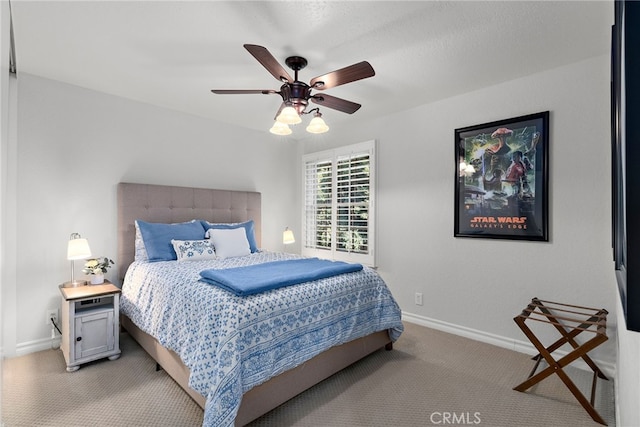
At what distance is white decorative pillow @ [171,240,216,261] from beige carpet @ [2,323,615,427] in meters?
0.93

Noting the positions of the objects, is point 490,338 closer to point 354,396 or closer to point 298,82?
point 354,396

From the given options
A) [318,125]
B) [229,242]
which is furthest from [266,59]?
[229,242]

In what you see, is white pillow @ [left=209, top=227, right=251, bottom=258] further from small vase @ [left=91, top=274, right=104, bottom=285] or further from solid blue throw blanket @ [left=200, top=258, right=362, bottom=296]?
small vase @ [left=91, top=274, right=104, bottom=285]

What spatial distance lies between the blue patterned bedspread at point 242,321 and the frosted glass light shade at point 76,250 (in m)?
0.46

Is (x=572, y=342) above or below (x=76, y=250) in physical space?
below

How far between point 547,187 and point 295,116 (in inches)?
87.4

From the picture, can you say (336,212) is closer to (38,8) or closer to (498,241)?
(498,241)

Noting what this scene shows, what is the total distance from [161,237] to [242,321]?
1853 millimetres

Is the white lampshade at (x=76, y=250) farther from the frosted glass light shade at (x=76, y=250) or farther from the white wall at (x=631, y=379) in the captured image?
the white wall at (x=631, y=379)

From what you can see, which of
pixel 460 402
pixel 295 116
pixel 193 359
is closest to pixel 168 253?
pixel 193 359

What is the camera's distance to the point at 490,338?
9.98ft

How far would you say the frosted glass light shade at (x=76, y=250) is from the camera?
2740 millimetres

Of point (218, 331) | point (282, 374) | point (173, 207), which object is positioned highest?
point (173, 207)

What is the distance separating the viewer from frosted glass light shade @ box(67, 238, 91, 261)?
2.74 m
